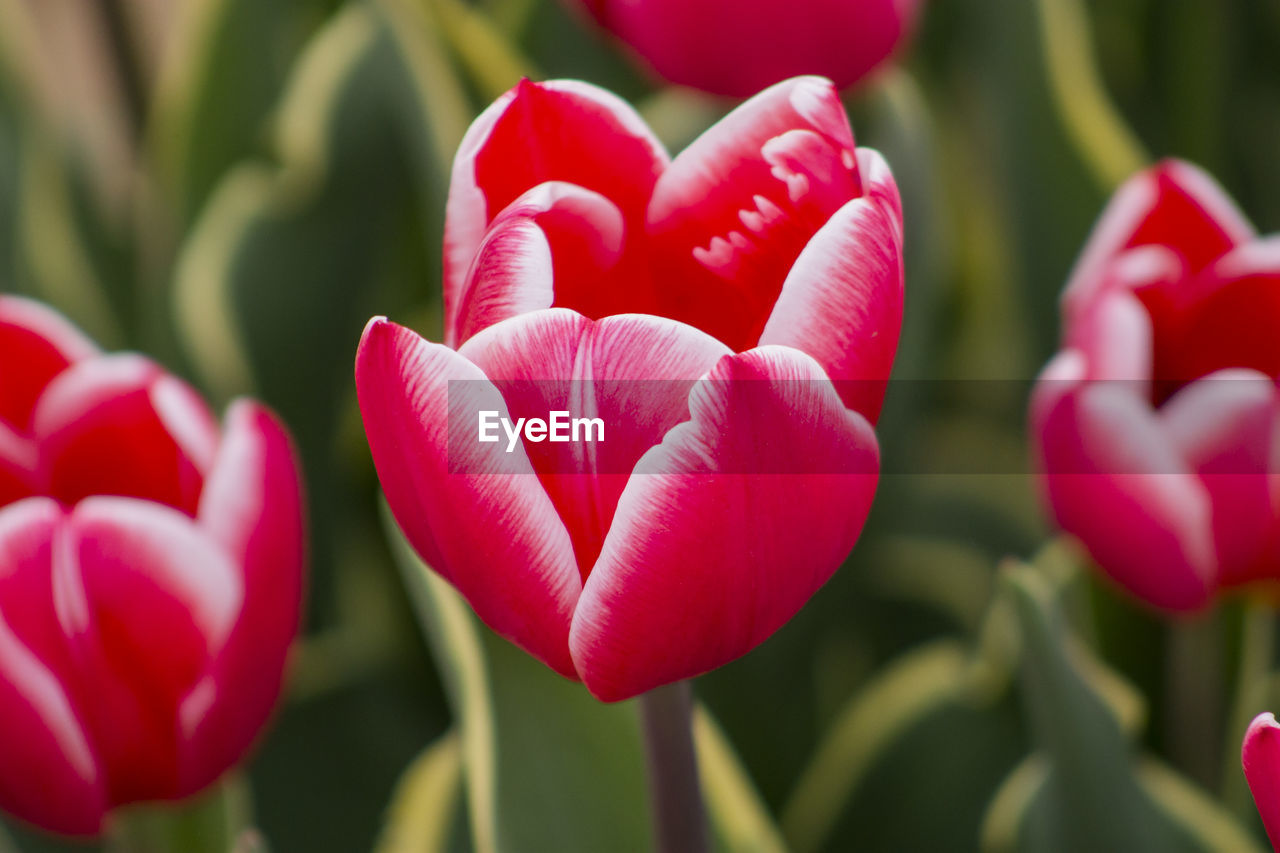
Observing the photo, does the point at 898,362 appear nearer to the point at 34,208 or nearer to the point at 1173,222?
the point at 1173,222

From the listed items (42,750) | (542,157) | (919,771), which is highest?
(542,157)

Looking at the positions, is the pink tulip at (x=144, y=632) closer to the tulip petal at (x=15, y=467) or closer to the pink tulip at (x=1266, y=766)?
the tulip petal at (x=15, y=467)

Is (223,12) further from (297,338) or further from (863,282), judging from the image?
(863,282)

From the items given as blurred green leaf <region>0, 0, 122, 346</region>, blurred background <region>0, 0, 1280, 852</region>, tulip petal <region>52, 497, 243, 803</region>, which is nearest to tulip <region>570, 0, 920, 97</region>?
blurred background <region>0, 0, 1280, 852</region>

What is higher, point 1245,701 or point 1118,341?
point 1118,341

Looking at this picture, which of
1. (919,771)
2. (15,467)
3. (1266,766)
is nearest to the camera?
(1266,766)

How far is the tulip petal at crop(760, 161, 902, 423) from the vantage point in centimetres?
16

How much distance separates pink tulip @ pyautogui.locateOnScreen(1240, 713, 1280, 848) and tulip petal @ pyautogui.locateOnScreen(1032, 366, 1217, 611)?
137 mm

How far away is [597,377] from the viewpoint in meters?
0.16

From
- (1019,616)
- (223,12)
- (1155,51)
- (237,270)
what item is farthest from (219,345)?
(1155,51)

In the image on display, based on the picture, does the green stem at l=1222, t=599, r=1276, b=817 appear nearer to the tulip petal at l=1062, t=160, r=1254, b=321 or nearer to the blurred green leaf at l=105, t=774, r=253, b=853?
the tulip petal at l=1062, t=160, r=1254, b=321

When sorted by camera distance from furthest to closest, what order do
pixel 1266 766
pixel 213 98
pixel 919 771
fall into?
pixel 213 98, pixel 919 771, pixel 1266 766

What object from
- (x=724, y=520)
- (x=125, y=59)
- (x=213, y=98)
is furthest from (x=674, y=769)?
(x=125, y=59)

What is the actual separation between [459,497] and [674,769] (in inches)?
2.4
